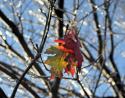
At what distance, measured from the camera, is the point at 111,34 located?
21.4ft

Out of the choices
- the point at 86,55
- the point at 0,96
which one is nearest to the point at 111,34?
the point at 86,55

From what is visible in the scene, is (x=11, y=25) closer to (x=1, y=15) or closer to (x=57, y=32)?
(x=1, y=15)

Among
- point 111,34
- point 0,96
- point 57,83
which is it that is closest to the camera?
point 0,96

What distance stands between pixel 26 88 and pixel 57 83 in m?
1.29

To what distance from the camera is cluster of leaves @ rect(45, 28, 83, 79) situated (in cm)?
195

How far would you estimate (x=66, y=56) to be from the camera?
78.1 inches

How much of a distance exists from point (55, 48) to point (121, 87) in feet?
15.7

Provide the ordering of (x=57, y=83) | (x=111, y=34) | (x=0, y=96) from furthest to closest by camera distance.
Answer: (x=111, y=34) → (x=57, y=83) → (x=0, y=96)

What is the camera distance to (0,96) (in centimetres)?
220

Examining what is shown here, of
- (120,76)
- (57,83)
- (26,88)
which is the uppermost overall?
(120,76)

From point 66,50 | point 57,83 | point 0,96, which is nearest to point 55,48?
point 66,50

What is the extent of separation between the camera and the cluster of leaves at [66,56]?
6.41 ft

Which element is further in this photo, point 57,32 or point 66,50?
point 57,32

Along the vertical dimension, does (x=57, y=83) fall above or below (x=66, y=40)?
above
